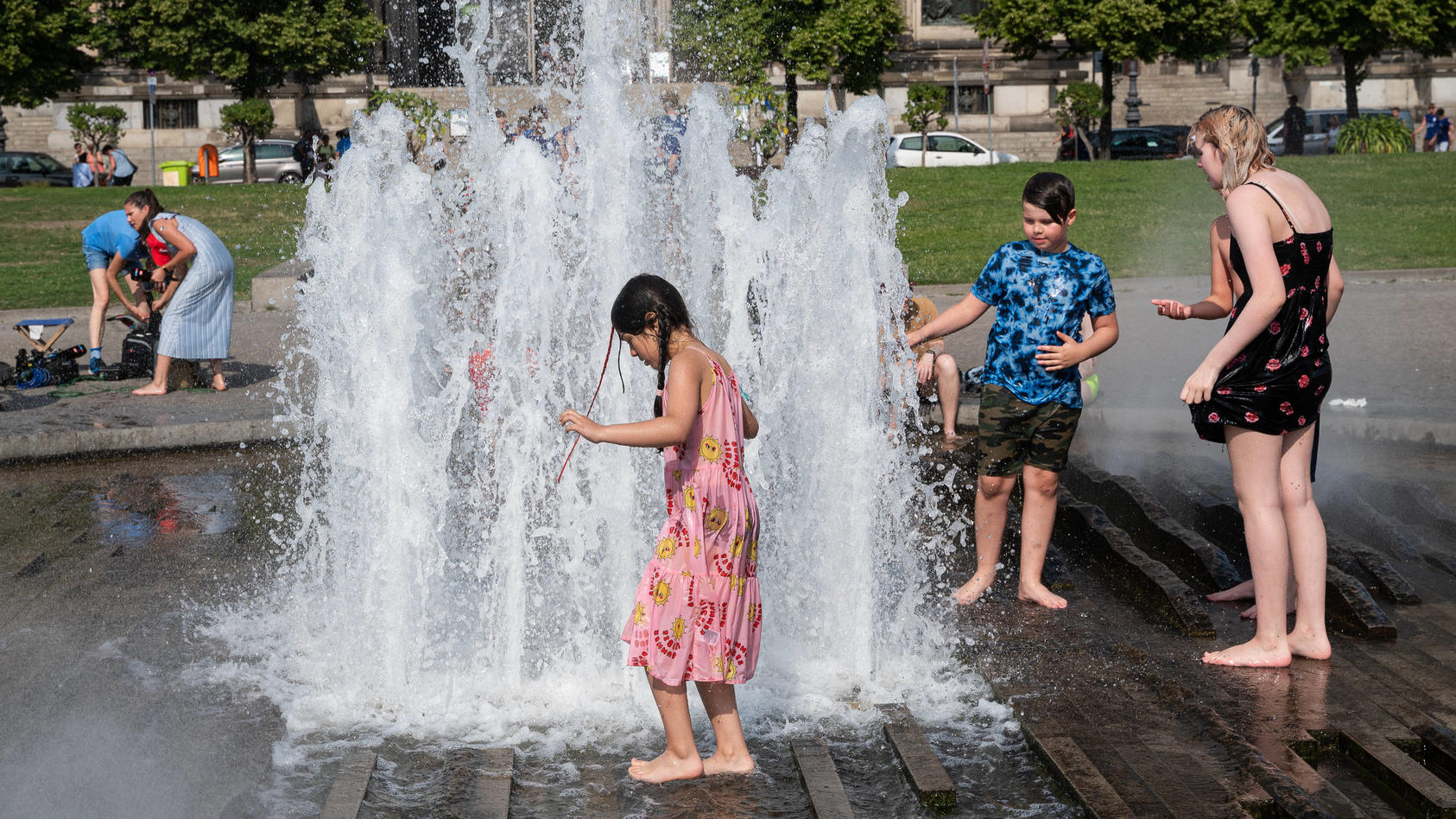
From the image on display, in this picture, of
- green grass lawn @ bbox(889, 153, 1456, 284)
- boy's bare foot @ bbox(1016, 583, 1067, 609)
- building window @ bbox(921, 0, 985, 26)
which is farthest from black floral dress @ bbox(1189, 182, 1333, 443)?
building window @ bbox(921, 0, 985, 26)

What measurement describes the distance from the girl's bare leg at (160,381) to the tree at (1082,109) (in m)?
27.6

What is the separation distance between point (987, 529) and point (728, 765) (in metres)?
1.95

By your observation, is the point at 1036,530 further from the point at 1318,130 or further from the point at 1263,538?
the point at 1318,130

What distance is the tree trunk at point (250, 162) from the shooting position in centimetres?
3731

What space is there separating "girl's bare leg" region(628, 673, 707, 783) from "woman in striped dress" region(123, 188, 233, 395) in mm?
7202

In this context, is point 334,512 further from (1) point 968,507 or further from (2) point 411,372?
(1) point 968,507

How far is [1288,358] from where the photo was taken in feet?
15.6

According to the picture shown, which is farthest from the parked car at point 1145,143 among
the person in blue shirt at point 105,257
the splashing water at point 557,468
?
the splashing water at point 557,468

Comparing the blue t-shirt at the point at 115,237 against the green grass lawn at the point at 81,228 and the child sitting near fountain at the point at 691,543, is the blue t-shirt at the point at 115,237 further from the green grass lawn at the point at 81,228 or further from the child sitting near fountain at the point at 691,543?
the child sitting near fountain at the point at 691,543

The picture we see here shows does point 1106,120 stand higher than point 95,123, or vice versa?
point 95,123

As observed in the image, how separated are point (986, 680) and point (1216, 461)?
405 cm

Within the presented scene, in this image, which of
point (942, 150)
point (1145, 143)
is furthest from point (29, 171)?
point (1145, 143)

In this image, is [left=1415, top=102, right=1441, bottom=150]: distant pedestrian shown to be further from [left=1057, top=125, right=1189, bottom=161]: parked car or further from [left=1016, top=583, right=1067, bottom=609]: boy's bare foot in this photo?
[left=1016, top=583, right=1067, bottom=609]: boy's bare foot

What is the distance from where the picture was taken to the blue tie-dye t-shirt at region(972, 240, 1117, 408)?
534 centimetres
